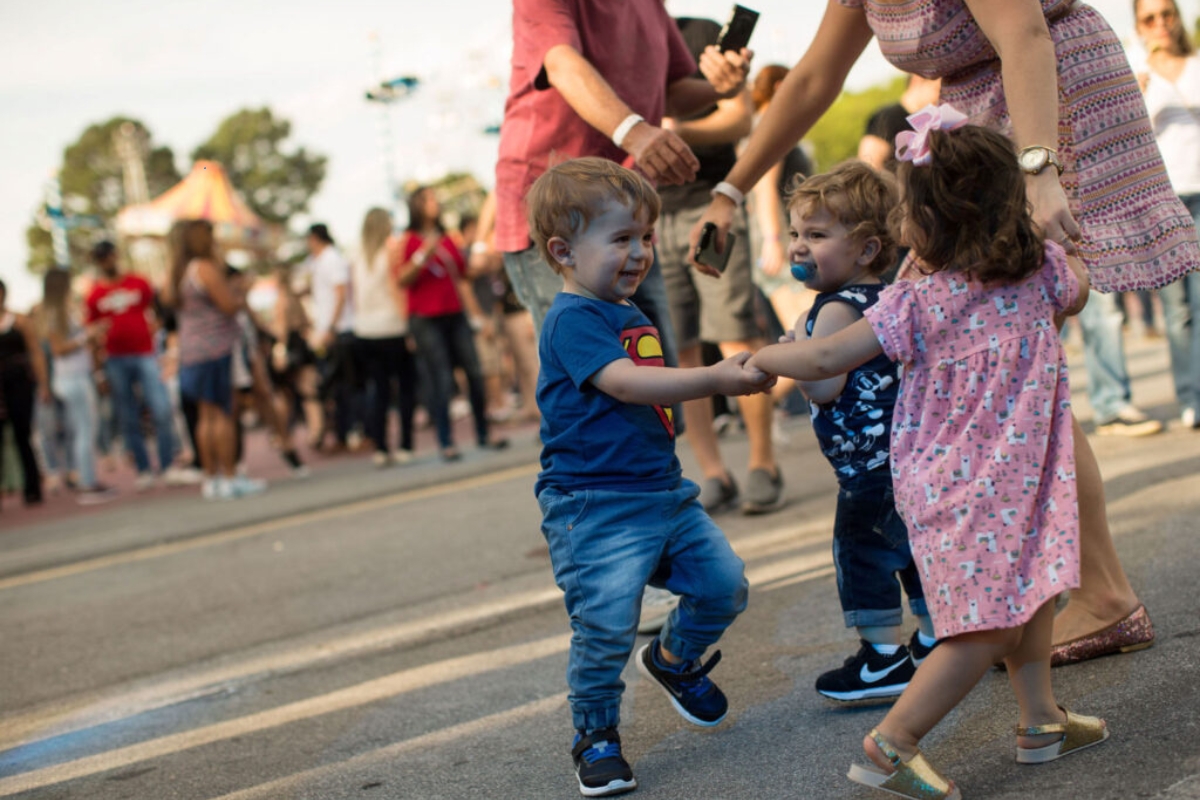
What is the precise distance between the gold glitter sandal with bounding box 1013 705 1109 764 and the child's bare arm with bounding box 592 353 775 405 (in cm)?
85

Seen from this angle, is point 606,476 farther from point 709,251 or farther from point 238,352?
point 238,352

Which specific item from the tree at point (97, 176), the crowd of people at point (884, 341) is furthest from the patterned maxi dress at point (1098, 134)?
the tree at point (97, 176)

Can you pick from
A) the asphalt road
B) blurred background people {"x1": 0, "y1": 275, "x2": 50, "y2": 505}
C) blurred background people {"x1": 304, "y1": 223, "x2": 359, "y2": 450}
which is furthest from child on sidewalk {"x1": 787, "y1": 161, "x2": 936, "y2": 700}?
blurred background people {"x1": 0, "y1": 275, "x2": 50, "y2": 505}

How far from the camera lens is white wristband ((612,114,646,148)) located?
368 cm

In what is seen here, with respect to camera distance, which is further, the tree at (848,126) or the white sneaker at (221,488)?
the tree at (848,126)

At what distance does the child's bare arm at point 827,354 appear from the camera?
2.52m

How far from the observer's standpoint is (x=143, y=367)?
1138 cm

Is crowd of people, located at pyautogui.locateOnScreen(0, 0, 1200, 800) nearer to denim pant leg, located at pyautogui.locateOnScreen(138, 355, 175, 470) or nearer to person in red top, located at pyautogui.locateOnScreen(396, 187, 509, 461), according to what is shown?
person in red top, located at pyautogui.locateOnScreen(396, 187, 509, 461)

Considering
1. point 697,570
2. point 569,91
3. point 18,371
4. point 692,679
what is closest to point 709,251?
point 569,91

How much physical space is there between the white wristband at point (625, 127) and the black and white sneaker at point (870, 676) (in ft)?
4.97

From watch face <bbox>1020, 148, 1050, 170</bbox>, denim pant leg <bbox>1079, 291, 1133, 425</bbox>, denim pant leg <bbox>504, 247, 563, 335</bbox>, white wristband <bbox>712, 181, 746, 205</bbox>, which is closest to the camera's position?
watch face <bbox>1020, 148, 1050, 170</bbox>

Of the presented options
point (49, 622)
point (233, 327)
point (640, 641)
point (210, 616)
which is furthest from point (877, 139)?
point (233, 327)

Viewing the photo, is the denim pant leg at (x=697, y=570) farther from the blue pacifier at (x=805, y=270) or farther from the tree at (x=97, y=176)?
the tree at (x=97, y=176)

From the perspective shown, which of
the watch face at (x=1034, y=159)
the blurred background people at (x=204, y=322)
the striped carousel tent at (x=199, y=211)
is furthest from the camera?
the striped carousel tent at (x=199, y=211)
